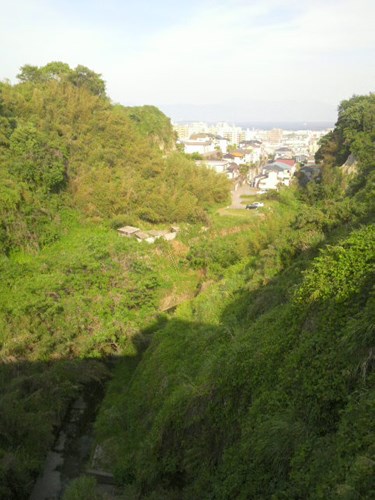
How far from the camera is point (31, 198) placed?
22844 mm

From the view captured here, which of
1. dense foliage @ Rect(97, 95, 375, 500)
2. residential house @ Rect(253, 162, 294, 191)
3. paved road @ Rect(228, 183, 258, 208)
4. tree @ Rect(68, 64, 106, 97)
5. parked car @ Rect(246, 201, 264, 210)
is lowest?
dense foliage @ Rect(97, 95, 375, 500)

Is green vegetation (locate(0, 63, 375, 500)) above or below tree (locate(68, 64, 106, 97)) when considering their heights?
below

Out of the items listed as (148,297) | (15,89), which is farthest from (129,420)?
(15,89)

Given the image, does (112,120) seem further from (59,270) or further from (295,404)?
(295,404)

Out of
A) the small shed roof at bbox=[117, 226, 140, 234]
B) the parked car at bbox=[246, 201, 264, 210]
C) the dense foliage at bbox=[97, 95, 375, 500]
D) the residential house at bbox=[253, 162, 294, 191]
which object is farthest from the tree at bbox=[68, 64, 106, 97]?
the dense foliage at bbox=[97, 95, 375, 500]

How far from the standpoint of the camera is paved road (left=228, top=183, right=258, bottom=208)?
36.4 metres

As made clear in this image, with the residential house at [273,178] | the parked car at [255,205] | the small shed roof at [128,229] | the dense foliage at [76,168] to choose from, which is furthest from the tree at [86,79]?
the residential house at [273,178]

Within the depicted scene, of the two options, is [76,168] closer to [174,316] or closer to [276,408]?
[174,316]

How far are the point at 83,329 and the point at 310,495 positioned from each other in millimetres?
10578

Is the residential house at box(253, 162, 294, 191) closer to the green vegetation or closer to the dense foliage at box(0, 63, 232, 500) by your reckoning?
the dense foliage at box(0, 63, 232, 500)

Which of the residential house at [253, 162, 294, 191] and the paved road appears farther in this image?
the residential house at [253, 162, 294, 191]

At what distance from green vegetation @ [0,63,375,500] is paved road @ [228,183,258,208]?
120 inches

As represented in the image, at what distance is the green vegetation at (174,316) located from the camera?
16.4 ft

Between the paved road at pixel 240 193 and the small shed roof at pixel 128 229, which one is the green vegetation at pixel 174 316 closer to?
the small shed roof at pixel 128 229
